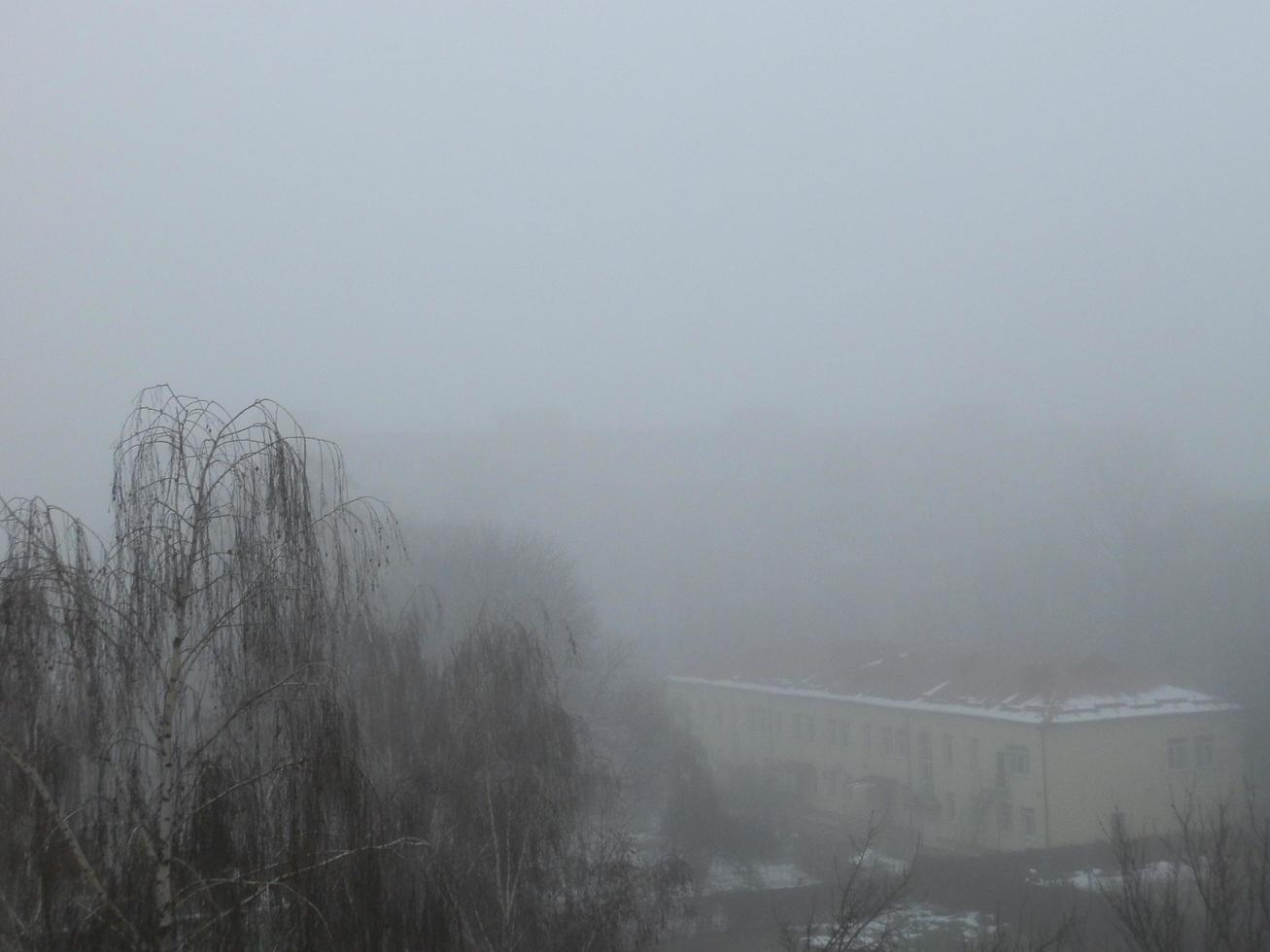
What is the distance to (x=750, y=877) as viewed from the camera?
96.2 feet

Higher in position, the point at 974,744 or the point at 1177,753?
the point at 974,744

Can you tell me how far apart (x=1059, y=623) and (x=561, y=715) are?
39763 millimetres

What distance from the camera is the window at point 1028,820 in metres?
30.1

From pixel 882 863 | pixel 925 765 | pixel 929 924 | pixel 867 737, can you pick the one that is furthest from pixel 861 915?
pixel 867 737

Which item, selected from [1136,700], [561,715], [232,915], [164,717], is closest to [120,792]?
[164,717]

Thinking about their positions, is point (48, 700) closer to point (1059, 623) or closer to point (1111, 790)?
point (1111, 790)

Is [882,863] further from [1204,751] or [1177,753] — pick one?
[1204,751]

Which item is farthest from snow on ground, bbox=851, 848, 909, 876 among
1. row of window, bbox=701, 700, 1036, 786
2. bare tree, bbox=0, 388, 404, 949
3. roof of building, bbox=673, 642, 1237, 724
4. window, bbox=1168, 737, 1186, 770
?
bare tree, bbox=0, 388, 404, 949

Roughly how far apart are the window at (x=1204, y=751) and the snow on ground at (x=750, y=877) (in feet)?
41.2

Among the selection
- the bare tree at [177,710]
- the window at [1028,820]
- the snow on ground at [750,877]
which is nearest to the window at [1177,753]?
the window at [1028,820]

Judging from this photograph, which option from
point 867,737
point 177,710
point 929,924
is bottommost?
point 867,737

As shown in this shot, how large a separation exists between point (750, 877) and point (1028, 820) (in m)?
7.65

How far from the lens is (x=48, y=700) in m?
6.80

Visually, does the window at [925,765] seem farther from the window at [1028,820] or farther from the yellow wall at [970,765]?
the window at [1028,820]
